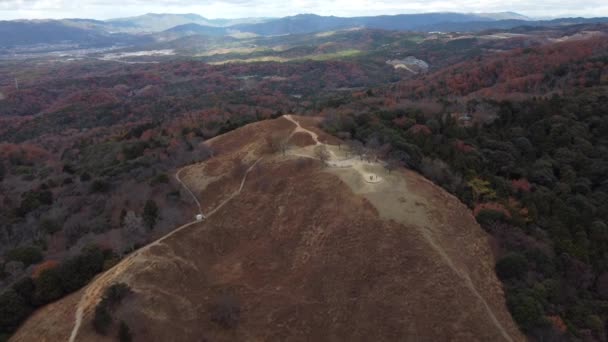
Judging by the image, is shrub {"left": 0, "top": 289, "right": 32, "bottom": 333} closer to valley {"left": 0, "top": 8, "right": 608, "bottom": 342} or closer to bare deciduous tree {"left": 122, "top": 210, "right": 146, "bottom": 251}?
valley {"left": 0, "top": 8, "right": 608, "bottom": 342}

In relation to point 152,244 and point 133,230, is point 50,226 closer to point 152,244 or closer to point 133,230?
point 133,230

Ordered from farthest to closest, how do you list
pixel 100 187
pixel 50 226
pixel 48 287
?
pixel 100 187 < pixel 50 226 < pixel 48 287

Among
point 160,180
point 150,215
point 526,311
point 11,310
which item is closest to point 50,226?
point 160,180

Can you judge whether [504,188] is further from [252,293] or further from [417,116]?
[252,293]

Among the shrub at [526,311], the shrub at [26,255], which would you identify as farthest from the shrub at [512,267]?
the shrub at [26,255]

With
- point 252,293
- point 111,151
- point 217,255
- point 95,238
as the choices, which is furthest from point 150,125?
point 252,293

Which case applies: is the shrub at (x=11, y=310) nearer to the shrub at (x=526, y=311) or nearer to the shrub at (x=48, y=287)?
the shrub at (x=48, y=287)

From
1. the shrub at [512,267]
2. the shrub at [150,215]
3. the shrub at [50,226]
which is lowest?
the shrub at [50,226]

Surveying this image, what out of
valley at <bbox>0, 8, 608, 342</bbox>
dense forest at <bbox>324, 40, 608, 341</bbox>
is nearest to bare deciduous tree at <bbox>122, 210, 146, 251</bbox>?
valley at <bbox>0, 8, 608, 342</bbox>
